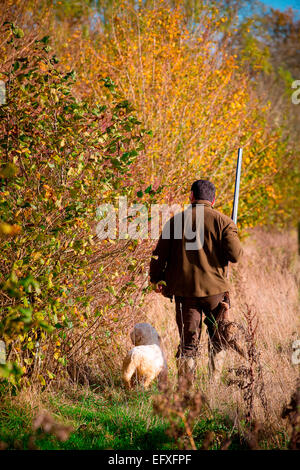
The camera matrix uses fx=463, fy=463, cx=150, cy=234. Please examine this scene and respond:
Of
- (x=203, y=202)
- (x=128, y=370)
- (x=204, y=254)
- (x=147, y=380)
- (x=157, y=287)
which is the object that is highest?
(x=203, y=202)

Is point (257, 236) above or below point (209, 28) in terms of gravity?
below

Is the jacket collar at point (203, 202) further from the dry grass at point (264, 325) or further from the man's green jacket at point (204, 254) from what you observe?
the dry grass at point (264, 325)

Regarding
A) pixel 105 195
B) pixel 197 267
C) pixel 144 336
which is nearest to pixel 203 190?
pixel 197 267

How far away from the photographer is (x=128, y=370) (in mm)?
3789

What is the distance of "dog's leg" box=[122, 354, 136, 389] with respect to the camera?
3.78 metres

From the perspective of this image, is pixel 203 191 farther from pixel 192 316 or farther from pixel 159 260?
pixel 192 316

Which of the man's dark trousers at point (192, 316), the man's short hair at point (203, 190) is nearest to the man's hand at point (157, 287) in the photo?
the man's dark trousers at point (192, 316)

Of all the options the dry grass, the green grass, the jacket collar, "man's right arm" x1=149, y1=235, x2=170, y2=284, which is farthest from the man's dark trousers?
the jacket collar

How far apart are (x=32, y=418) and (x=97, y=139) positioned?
2.03m

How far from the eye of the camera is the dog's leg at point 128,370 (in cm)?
378

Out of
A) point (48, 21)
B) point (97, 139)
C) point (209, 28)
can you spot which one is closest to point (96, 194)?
point (97, 139)
